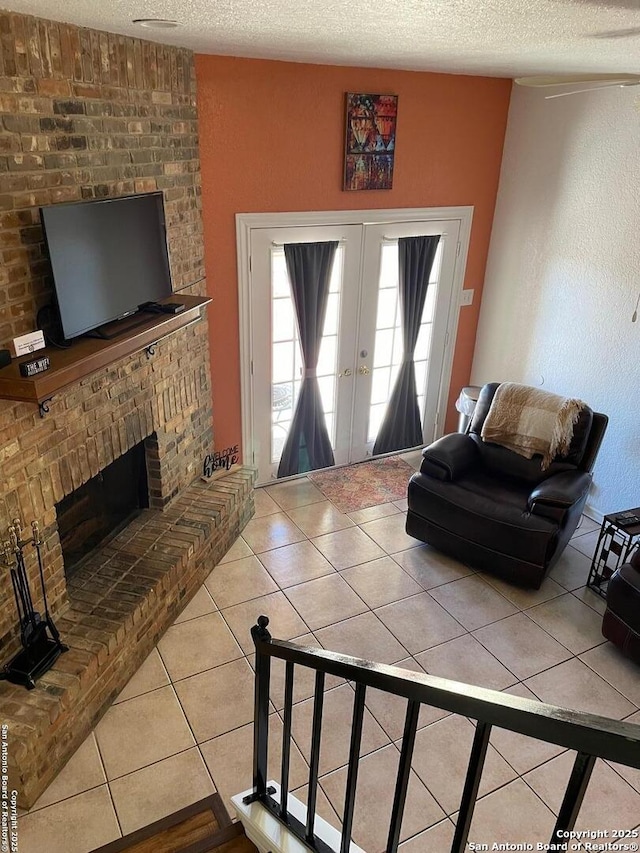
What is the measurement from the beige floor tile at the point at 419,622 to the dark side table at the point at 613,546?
0.96 metres

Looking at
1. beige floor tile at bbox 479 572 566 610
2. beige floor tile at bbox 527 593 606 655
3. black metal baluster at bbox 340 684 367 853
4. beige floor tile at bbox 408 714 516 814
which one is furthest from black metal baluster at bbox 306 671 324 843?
beige floor tile at bbox 479 572 566 610

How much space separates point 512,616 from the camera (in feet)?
11.6

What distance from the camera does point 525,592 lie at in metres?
3.71

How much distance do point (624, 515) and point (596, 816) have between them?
1694 mm

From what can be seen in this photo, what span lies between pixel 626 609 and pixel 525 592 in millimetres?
675

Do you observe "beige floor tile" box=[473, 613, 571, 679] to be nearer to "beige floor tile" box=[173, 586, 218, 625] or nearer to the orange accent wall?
"beige floor tile" box=[173, 586, 218, 625]

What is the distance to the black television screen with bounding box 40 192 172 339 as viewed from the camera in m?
2.45

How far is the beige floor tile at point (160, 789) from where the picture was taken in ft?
7.91

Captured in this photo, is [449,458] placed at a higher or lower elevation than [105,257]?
lower

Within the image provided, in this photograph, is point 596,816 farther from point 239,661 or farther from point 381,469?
point 381,469

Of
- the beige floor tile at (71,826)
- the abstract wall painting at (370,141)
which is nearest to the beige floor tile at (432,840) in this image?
the beige floor tile at (71,826)

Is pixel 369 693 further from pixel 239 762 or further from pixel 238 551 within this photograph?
pixel 238 551

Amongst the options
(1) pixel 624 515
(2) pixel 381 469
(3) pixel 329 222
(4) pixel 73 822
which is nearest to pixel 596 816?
(1) pixel 624 515

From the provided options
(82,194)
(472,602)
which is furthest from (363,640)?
(82,194)
